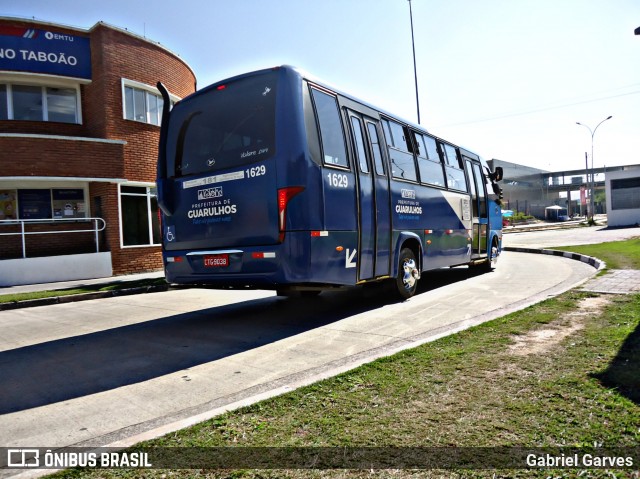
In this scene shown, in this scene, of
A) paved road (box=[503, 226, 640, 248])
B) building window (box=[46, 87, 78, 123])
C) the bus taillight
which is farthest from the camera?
paved road (box=[503, 226, 640, 248])

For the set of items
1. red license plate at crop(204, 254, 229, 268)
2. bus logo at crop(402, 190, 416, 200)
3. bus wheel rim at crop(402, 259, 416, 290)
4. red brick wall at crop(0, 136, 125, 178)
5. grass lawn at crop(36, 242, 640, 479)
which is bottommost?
grass lawn at crop(36, 242, 640, 479)

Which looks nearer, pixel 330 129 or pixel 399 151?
pixel 330 129

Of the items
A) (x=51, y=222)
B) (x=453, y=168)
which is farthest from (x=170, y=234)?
(x=51, y=222)

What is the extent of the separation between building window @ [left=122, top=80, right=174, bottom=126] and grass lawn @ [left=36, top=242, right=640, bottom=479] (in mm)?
15091

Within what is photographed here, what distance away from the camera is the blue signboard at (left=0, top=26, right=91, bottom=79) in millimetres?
14922

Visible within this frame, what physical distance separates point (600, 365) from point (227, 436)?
9.95ft

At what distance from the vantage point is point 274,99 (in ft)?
19.6

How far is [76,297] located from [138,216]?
635 cm

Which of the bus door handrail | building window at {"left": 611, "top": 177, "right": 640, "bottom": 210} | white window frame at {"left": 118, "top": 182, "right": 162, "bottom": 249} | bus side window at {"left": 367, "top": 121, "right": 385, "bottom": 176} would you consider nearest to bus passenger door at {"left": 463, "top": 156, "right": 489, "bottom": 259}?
bus side window at {"left": 367, "top": 121, "right": 385, "bottom": 176}

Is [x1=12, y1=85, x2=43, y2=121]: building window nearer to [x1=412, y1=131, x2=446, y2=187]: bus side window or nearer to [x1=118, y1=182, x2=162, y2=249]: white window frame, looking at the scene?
[x1=118, y1=182, x2=162, y2=249]: white window frame

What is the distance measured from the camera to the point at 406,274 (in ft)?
27.5

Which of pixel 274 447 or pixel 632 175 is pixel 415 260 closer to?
pixel 274 447

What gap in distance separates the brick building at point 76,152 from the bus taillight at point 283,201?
442 inches

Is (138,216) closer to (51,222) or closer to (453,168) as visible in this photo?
(51,222)
